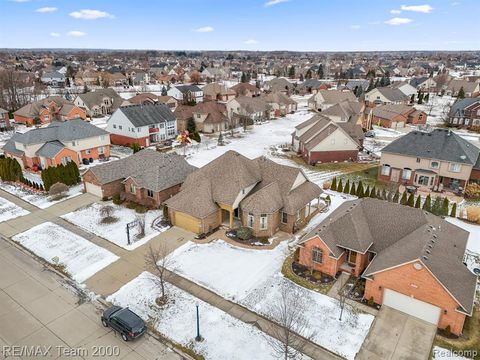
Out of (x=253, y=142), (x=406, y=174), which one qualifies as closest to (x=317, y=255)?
(x=406, y=174)

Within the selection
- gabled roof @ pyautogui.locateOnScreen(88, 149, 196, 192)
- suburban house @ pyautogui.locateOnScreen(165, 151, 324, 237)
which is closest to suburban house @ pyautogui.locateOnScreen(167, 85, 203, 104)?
gabled roof @ pyautogui.locateOnScreen(88, 149, 196, 192)

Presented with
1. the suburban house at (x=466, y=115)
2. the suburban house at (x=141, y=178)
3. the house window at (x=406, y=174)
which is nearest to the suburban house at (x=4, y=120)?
the suburban house at (x=141, y=178)

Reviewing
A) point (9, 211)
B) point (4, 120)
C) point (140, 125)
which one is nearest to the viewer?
point (9, 211)

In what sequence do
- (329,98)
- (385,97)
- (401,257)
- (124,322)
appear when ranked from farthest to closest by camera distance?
(385,97) < (329,98) < (401,257) < (124,322)

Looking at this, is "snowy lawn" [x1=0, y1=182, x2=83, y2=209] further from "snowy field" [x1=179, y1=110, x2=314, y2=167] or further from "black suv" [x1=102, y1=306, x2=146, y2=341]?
"black suv" [x1=102, y1=306, x2=146, y2=341]

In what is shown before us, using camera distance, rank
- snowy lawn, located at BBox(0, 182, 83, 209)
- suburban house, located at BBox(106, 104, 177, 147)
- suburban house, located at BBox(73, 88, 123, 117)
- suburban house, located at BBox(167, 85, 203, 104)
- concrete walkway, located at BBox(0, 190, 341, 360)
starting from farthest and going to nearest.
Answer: suburban house, located at BBox(167, 85, 203, 104), suburban house, located at BBox(73, 88, 123, 117), suburban house, located at BBox(106, 104, 177, 147), snowy lawn, located at BBox(0, 182, 83, 209), concrete walkway, located at BBox(0, 190, 341, 360)

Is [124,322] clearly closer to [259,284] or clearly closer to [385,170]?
[259,284]

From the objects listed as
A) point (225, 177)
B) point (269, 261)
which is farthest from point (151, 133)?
point (269, 261)
